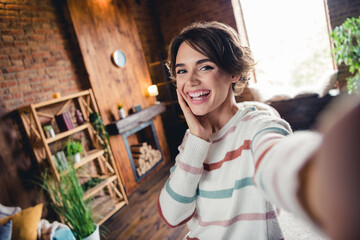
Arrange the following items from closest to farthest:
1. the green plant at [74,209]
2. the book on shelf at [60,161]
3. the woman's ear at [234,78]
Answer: the woman's ear at [234,78] → the green plant at [74,209] → the book on shelf at [60,161]

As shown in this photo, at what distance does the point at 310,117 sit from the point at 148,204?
11.1 feet

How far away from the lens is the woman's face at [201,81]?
98 centimetres

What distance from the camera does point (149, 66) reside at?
15.8 feet

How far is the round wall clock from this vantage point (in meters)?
3.62

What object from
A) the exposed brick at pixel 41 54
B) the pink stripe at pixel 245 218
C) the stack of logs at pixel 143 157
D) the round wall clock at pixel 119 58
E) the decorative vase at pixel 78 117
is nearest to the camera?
the pink stripe at pixel 245 218

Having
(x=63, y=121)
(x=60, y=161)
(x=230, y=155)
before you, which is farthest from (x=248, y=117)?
(x=63, y=121)

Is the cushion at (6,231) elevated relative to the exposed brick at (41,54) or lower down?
lower down

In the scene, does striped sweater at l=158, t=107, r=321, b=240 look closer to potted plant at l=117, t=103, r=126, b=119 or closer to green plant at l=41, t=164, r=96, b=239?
green plant at l=41, t=164, r=96, b=239

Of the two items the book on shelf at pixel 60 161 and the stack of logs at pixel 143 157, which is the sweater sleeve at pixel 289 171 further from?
the stack of logs at pixel 143 157

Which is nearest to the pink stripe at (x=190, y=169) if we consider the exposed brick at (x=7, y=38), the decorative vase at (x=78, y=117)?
the decorative vase at (x=78, y=117)

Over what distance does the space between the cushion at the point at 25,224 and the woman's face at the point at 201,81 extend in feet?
5.82

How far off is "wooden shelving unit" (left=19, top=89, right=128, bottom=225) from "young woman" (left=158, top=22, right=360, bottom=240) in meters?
2.04

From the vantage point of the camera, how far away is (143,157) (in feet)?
12.7

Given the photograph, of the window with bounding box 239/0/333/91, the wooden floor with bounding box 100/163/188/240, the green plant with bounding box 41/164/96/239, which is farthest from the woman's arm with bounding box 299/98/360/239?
the window with bounding box 239/0/333/91
